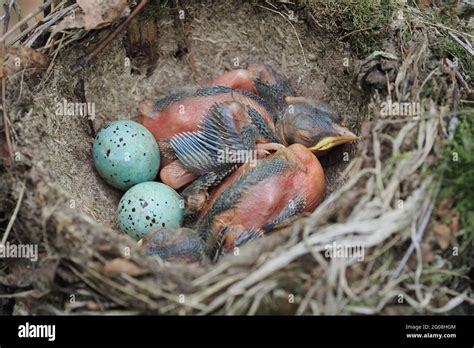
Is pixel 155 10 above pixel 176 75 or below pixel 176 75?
above

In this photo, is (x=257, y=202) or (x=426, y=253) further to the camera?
(x=257, y=202)

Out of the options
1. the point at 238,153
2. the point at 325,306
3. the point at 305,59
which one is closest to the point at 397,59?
the point at 305,59

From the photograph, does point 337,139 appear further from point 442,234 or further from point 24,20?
point 24,20

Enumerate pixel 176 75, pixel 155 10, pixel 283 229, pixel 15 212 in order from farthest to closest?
1. pixel 176 75
2. pixel 155 10
3. pixel 283 229
4. pixel 15 212

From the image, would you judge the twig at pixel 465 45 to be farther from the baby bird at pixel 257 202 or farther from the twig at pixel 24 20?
the twig at pixel 24 20

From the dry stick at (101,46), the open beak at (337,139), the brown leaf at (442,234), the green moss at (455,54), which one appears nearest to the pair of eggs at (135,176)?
the dry stick at (101,46)

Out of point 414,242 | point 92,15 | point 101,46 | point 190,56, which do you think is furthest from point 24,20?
point 414,242
